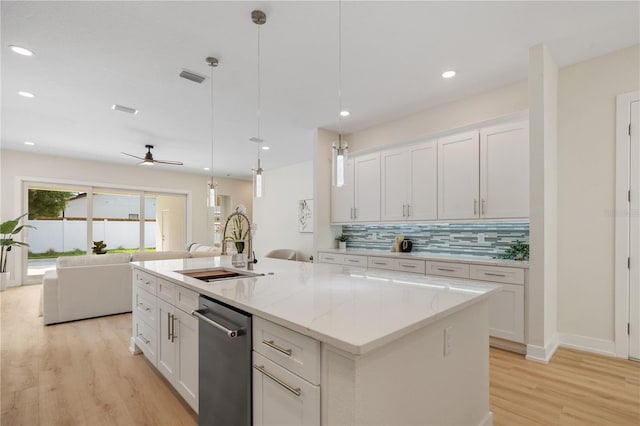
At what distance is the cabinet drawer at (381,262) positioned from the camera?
12.7 ft

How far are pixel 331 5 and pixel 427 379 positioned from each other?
233cm

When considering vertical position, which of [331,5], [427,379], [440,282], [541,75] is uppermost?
[331,5]

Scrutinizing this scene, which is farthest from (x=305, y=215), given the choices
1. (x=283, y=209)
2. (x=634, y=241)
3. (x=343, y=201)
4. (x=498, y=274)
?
(x=634, y=241)

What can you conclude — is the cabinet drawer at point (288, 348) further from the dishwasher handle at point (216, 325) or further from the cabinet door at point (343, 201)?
the cabinet door at point (343, 201)

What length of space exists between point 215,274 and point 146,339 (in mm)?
856

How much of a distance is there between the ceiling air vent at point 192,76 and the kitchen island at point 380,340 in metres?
2.12

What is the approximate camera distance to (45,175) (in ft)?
21.0

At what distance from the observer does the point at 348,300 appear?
4.71 feet

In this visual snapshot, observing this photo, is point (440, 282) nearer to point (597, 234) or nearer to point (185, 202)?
point (597, 234)

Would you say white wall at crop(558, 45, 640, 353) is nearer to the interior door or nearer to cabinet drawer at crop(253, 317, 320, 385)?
the interior door

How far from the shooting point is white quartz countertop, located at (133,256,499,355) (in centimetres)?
103

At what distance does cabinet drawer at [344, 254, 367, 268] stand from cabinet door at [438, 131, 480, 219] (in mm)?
1134

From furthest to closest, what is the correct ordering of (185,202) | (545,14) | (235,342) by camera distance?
(185,202) → (545,14) → (235,342)

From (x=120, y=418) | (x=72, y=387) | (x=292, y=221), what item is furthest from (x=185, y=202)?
(x=120, y=418)
